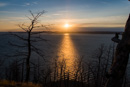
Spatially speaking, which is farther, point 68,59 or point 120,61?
point 68,59

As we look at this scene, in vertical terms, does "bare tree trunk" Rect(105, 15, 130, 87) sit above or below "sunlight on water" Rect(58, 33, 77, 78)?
above

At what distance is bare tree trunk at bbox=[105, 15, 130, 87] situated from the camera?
5008 millimetres

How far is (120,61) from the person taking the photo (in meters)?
5.14

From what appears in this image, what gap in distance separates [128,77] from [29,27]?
35647 millimetres

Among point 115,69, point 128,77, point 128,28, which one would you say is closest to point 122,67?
point 115,69

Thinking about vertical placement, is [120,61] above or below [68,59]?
above

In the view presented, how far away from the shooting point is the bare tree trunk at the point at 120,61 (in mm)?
5008

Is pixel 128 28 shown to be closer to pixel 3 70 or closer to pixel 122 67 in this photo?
pixel 122 67

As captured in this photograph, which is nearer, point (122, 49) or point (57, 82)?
point (122, 49)

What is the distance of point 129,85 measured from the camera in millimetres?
31734

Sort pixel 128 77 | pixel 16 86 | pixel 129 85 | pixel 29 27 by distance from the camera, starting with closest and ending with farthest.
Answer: pixel 16 86 < pixel 29 27 < pixel 129 85 < pixel 128 77

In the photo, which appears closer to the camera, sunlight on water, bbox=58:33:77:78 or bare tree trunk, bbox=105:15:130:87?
bare tree trunk, bbox=105:15:130:87

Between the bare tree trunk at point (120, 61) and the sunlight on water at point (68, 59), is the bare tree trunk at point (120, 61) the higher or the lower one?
the higher one

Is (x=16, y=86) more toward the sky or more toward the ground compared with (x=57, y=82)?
more toward the sky
